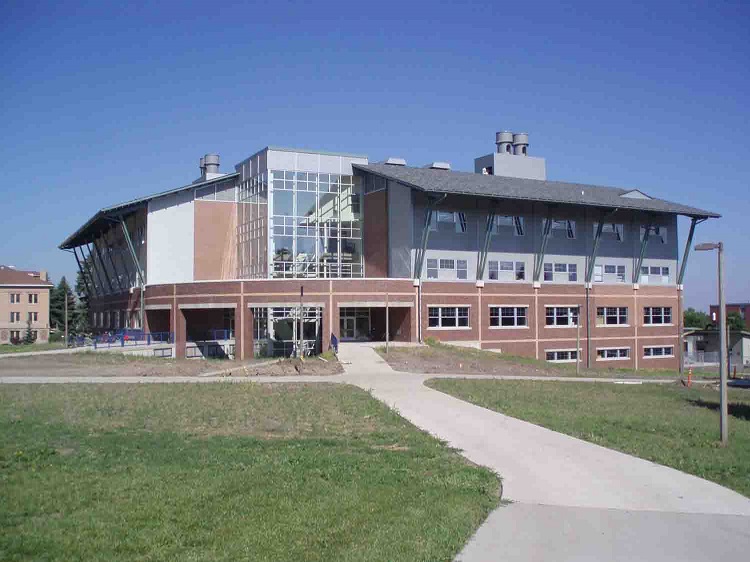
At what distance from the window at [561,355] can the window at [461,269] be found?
847 cm

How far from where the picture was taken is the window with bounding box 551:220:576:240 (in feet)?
185

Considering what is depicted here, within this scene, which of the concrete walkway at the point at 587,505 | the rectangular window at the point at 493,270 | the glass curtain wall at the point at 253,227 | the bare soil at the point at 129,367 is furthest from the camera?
the glass curtain wall at the point at 253,227

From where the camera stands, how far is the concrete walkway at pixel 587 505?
8.14m

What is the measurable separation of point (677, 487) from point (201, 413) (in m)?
11.2

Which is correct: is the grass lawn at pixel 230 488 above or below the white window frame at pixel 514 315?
below

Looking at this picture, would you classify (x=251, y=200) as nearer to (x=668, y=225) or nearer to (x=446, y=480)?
(x=668, y=225)

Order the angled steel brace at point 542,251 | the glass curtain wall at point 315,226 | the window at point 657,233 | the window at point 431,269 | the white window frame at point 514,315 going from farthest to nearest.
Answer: the window at point 657,233 < the angled steel brace at point 542,251 < the glass curtain wall at point 315,226 < the white window frame at point 514,315 < the window at point 431,269

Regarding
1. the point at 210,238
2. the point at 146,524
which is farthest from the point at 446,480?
the point at 210,238

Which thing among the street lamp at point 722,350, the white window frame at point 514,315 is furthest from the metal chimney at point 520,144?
the street lamp at point 722,350

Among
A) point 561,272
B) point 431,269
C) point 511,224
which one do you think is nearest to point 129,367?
point 431,269

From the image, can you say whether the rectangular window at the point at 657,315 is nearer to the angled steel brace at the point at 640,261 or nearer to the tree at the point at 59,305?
the angled steel brace at the point at 640,261

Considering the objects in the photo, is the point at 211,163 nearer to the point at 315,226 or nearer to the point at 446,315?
the point at 315,226

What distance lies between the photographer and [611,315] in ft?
190

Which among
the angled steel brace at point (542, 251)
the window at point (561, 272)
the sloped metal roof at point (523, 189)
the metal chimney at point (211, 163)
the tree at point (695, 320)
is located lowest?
the tree at point (695, 320)
